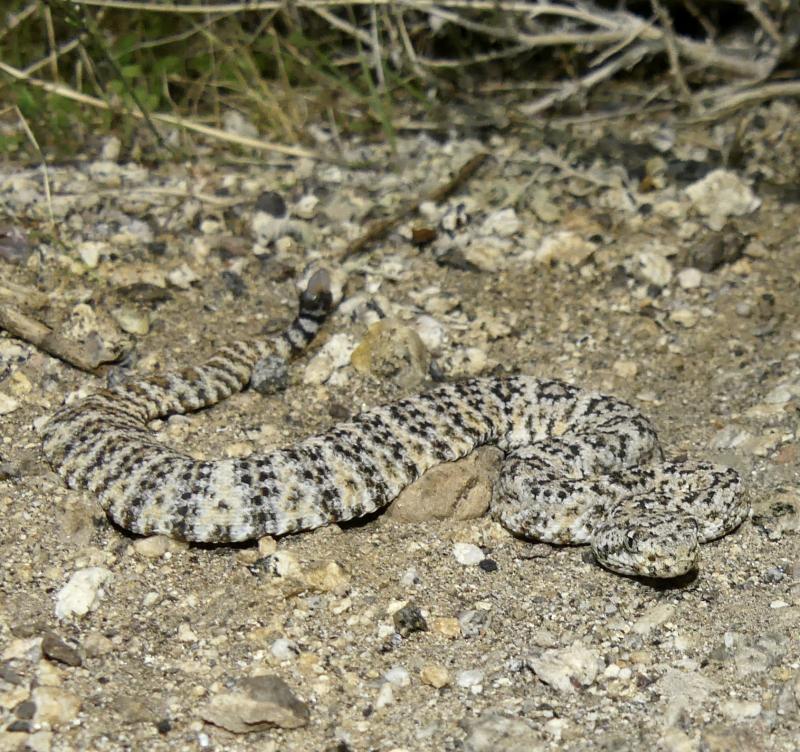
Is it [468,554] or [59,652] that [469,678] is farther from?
[59,652]

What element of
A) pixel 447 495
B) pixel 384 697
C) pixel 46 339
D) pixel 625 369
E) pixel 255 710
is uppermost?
pixel 46 339

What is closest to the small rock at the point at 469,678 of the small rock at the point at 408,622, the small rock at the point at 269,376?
the small rock at the point at 408,622

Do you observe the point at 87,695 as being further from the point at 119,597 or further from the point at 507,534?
the point at 507,534

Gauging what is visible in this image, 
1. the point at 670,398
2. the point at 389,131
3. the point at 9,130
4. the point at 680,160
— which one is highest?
the point at 9,130

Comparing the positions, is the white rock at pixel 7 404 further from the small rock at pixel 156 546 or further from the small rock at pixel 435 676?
the small rock at pixel 435 676

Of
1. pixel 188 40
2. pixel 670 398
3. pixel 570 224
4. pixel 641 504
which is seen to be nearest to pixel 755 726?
pixel 641 504

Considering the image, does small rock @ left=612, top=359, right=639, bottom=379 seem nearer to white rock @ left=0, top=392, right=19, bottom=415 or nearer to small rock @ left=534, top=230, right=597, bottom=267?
small rock @ left=534, top=230, right=597, bottom=267

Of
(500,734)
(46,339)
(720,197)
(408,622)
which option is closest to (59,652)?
(408,622)
